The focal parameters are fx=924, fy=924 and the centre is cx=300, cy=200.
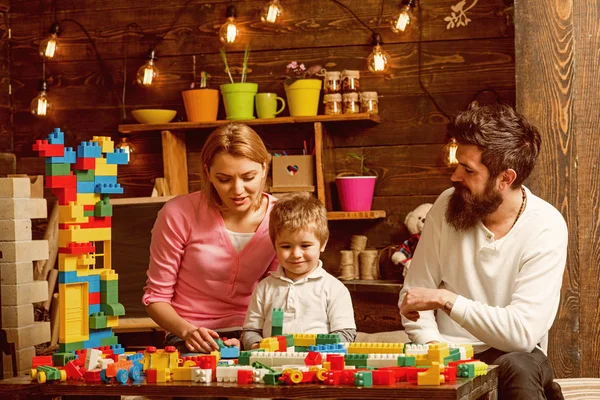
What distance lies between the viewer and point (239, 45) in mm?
4801

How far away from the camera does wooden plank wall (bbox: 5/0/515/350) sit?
4527mm

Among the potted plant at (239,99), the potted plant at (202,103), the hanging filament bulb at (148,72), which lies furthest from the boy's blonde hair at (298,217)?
the hanging filament bulb at (148,72)

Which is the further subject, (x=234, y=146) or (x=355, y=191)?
(x=355, y=191)

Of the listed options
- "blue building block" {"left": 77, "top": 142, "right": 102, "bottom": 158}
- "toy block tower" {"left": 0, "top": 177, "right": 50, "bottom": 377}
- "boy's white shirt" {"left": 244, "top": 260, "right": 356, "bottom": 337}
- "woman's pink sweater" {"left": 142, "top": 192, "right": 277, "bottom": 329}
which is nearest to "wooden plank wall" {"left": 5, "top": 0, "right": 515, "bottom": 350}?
"toy block tower" {"left": 0, "top": 177, "right": 50, "bottom": 377}

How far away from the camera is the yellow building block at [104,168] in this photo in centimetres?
261

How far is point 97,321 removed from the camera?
255cm

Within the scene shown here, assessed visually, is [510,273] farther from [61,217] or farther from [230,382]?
[61,217]

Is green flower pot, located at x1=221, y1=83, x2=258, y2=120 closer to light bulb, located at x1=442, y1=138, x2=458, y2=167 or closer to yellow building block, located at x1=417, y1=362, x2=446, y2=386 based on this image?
light bulb, located at x1=442, y1=138, x2=458, y2=167

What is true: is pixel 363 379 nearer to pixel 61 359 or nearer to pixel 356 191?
pixel 61 359

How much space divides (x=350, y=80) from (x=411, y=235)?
808 millimetres

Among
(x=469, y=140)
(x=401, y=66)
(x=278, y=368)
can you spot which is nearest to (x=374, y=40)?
(x=401, y=66)

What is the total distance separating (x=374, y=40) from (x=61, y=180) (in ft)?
7.63

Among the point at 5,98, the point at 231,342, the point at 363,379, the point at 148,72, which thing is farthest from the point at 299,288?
the point at 5,98

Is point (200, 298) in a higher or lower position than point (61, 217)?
lower
